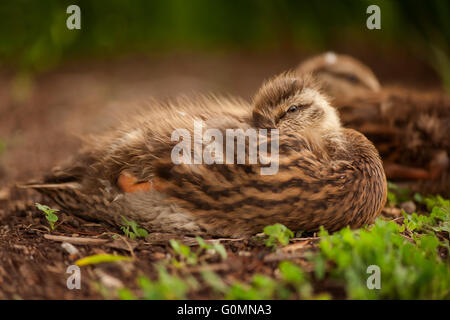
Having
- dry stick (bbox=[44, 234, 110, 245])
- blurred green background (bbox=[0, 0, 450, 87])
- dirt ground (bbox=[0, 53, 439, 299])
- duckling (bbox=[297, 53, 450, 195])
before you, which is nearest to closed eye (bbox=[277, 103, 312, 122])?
dirt ground (bbox=[0, 53, 439, 299])

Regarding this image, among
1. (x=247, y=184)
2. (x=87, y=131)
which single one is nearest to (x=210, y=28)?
(x=87, y=131)

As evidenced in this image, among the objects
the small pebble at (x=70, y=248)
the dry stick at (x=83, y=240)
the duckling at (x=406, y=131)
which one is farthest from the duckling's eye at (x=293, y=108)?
the small pebble at (x=70, y=248)

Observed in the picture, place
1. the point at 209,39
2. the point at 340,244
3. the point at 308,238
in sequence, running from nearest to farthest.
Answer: the point at 340,244, the point at 308,238, the point at 209,39

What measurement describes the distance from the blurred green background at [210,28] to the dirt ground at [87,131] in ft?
1.14

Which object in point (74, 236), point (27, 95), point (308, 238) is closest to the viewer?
point (308, 238)

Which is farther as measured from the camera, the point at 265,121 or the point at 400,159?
the point at 400,159

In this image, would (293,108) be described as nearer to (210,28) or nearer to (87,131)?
(87,131)

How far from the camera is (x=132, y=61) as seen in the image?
9711 millimetres

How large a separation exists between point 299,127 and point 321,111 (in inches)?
9.0

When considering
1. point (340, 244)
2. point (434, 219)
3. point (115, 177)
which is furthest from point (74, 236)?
point (434, 219)

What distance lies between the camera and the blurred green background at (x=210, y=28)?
7.01 meters

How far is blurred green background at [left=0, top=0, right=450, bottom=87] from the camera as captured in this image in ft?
23.0
